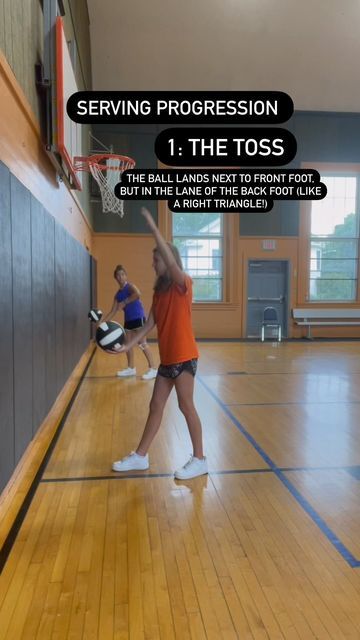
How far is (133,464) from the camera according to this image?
139 inches

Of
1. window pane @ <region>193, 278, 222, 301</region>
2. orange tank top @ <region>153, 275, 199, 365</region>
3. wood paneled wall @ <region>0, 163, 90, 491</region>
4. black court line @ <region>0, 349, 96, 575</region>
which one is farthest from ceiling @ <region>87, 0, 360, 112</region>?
orange tank top @ <region>153, 275, 199, 365</region>

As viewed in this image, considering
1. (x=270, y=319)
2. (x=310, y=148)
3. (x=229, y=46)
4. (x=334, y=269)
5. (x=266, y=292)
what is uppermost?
(x=229, y=46)

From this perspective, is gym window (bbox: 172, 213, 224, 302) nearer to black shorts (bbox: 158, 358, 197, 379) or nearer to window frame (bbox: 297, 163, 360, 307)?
window frame (bbox: 297, 163, 360, 307)

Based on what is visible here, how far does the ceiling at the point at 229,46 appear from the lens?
11016 millimetres

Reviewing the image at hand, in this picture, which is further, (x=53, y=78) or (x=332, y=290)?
(x=332, y=290)

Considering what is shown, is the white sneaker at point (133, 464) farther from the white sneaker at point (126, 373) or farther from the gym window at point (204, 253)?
the gym window at point (204, 253)

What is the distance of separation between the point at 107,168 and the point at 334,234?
8671mm

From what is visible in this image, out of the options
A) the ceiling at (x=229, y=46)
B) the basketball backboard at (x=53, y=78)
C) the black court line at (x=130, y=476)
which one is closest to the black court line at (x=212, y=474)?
the black court line at (x=130, y=476)

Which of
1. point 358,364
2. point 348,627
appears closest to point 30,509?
point 348,627

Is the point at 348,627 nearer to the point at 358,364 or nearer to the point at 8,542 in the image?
the point at 8,542

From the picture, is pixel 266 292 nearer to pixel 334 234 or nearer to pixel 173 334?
pixel 334 234

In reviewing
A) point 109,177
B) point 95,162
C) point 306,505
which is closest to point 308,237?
point 109,177

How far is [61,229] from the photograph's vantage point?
582 cm

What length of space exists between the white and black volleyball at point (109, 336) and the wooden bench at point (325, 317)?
10.9 meters
